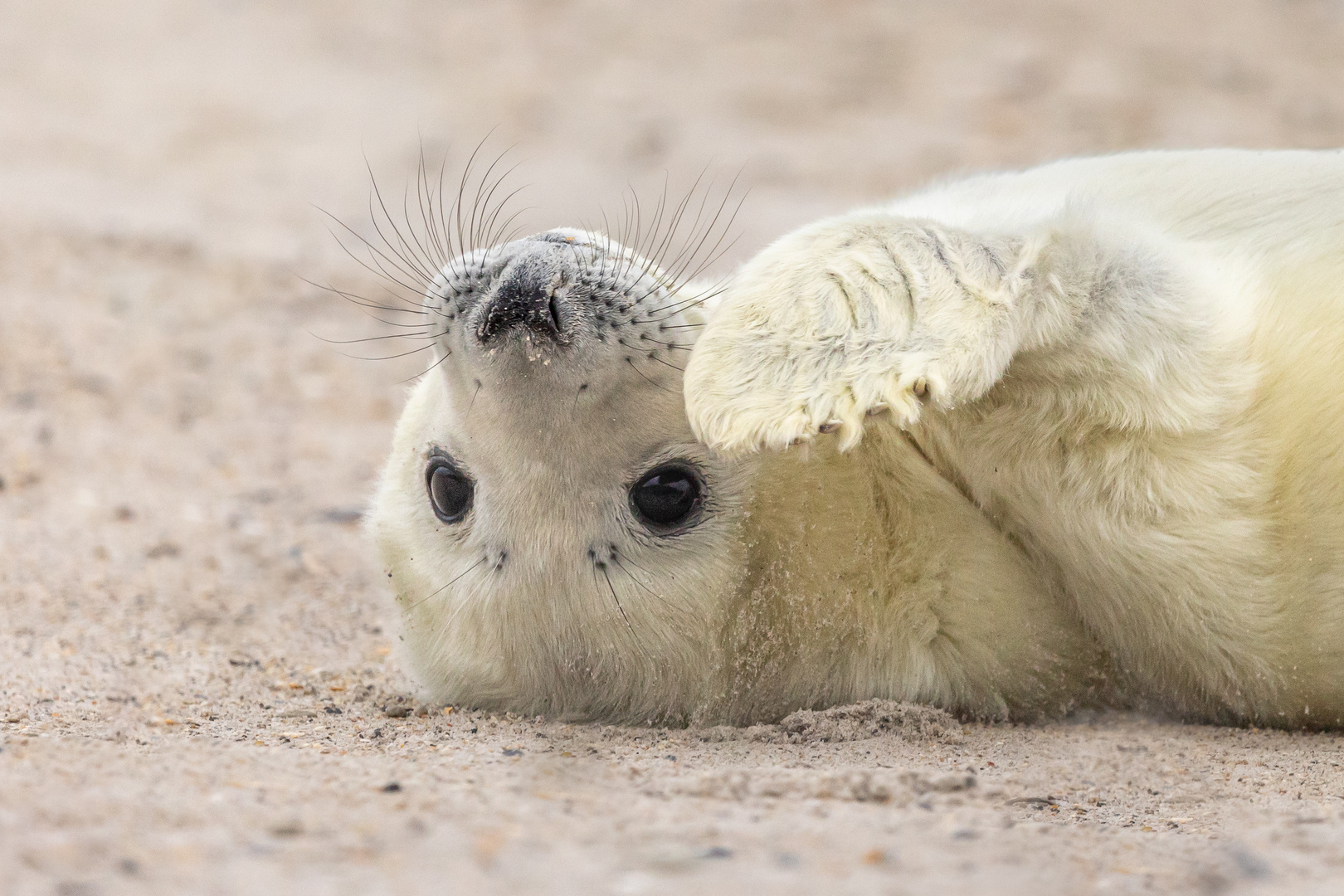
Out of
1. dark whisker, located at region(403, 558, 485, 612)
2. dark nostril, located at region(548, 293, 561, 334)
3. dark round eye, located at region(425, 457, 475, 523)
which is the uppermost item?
dark nostril, located at region(548, 293, 561, 334)

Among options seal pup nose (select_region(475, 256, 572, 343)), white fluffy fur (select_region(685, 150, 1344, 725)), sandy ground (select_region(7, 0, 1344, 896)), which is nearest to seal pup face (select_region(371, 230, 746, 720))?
seal pup nose (select_region(475, 256, 572, 343))

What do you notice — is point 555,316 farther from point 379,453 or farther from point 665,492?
point 379,453

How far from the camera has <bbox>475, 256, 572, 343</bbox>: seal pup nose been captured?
268 centimetres

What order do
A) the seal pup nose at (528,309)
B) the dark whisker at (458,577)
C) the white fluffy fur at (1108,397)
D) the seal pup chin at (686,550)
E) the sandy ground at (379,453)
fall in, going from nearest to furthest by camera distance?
1. the sandy ground at (379,453)
2. the white fluffy fur at (1108,397)
3. the seal pup nose at (528,309)
4. the seal pup chin at (686,550)
5. the dark whisker at (458,577)

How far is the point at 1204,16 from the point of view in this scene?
33.5ft

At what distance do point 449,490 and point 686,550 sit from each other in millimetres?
571

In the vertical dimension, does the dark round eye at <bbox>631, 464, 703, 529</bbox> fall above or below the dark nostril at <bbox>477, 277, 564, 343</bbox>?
below

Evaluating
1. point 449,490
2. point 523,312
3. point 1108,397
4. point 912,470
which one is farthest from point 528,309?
point 1108,397

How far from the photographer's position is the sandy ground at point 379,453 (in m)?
1.86

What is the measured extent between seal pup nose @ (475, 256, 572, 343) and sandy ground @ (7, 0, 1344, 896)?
31.5 inches

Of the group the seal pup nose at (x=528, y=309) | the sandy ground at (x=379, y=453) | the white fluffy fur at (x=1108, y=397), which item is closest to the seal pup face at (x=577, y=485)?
the seal pup nose at (x=528, y=309)

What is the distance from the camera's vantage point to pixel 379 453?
5.81 metres

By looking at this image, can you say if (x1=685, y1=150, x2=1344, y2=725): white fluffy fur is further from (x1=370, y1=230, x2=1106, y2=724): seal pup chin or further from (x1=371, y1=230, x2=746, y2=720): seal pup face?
(x1=371, y1=230, x2=746, y2=720): seal pup face

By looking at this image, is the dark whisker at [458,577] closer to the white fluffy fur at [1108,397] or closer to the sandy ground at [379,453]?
the sandy ground at [379,453]
